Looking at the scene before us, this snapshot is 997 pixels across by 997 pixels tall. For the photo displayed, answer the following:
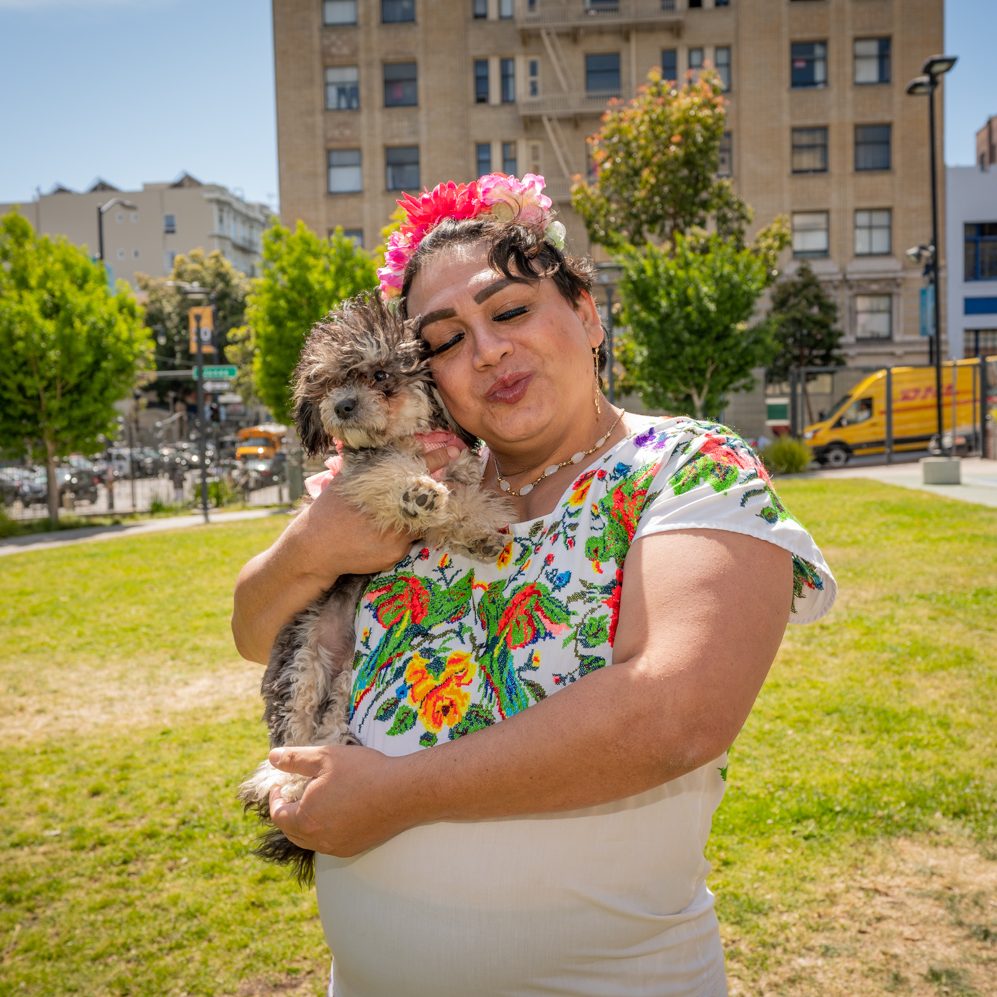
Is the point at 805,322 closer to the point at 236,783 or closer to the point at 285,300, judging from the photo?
the point at 285,300

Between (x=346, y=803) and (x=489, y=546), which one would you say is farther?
(x=489, y=546)

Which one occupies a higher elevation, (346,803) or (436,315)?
(436,315)

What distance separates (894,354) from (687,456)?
4248 centimetres

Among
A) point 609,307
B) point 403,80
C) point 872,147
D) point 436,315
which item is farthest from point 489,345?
point 872,147

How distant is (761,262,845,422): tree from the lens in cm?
3825

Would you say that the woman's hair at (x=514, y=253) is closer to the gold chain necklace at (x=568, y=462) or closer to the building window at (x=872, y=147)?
the gold chain necklace at (x=568, y=462)

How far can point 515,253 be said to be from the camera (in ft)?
6.95

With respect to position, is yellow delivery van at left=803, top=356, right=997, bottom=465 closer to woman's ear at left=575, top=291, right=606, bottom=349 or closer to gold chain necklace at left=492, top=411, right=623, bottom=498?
woman's ear at left=575, top=291, right=606, bottom=349

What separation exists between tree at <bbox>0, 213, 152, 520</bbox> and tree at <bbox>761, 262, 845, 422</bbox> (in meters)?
25.9

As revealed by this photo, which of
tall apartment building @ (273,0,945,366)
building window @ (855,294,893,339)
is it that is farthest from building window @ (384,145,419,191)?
building window @ (855,294,893,339)

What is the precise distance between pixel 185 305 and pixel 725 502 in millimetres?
66429

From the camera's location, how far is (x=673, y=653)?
155 cm

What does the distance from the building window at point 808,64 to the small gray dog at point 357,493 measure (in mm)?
42795

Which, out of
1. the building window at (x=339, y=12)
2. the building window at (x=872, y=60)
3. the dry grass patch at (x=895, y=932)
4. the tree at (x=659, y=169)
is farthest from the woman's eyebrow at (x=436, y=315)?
the building window at (x=339, y=12)
